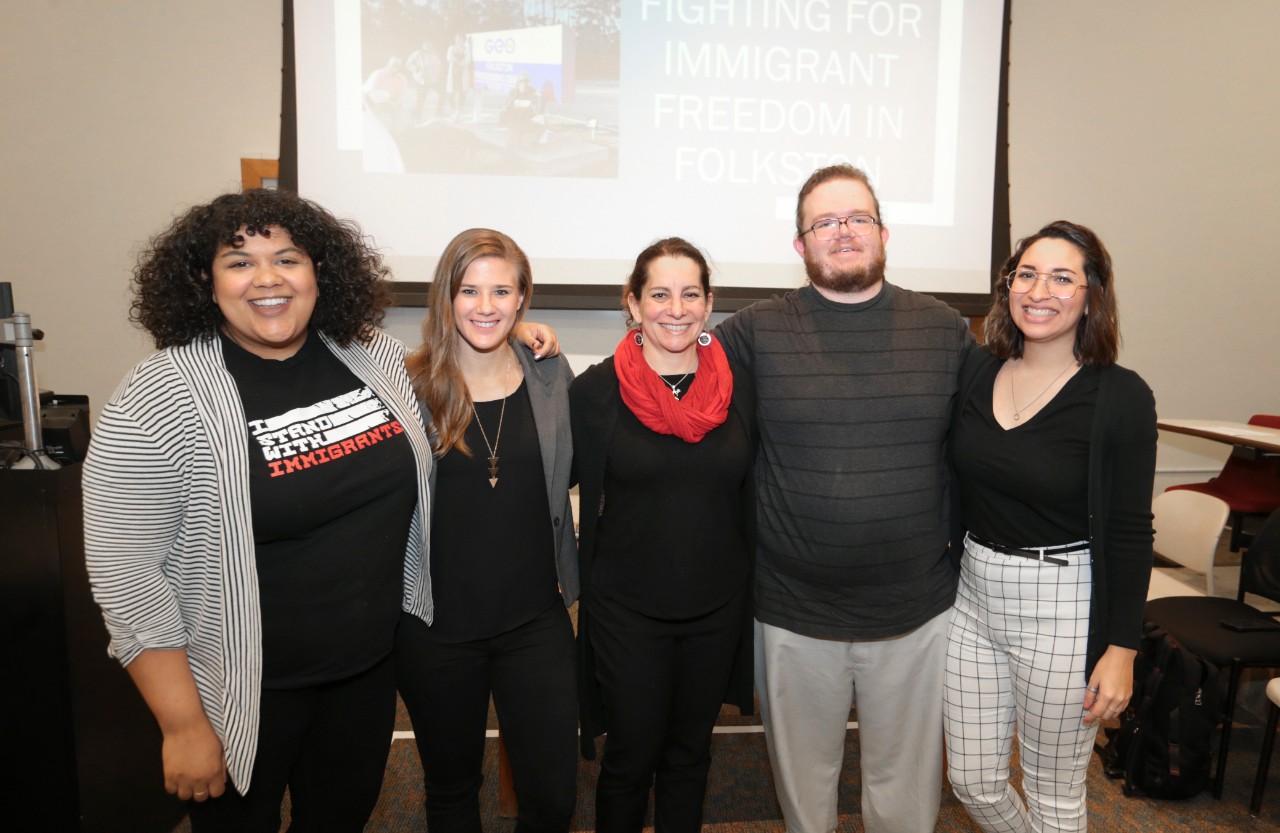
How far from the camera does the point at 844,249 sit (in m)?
1.80

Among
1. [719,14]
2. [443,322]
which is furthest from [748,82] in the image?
[443,322]

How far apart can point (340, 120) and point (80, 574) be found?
2.32 metres

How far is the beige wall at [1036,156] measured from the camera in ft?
13.2

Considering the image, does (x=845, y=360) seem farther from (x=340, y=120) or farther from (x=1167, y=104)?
(x=1167, y=104)

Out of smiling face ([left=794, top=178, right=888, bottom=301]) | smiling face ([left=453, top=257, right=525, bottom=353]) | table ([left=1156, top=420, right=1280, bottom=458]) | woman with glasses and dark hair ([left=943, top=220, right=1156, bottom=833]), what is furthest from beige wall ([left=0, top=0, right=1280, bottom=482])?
woman with glasses and dark hair ([left=943, top=220, right=1156, bottom=833])

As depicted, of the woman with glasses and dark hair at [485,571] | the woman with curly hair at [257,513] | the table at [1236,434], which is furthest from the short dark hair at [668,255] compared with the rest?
the table at [1236,434]

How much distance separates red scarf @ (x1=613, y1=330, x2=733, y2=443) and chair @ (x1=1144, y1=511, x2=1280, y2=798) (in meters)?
2.05

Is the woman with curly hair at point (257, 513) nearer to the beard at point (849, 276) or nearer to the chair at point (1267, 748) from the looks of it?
the beard at point (849, 276)

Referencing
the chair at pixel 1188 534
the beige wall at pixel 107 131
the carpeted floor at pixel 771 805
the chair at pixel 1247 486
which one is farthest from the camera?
the beige wall at pixel 107 131

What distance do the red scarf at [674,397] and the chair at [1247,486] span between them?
11.3 ft

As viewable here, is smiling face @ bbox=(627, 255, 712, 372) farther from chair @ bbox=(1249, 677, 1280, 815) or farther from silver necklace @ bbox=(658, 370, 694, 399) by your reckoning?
chair @ bbox=(1249, 677, 1280, 815)

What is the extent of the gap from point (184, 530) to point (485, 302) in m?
0.73

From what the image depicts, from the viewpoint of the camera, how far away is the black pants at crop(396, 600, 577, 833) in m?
1.60

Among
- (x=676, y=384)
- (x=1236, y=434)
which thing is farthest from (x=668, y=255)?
(x=1236, y=434)
